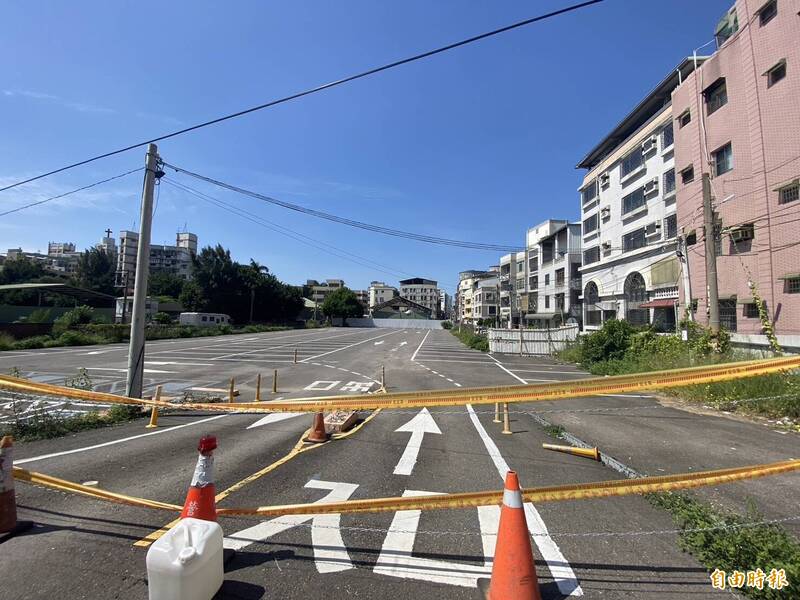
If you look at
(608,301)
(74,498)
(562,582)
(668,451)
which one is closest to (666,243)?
(608,301)

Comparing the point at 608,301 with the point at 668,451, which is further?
the point at 608,301

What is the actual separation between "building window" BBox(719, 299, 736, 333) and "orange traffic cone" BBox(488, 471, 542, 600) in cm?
2355

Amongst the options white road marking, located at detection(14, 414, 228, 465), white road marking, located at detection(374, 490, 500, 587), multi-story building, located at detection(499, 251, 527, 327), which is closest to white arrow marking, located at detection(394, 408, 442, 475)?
white road marking, located at detection(374, 490, 500, 587)

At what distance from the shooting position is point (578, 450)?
6.07m

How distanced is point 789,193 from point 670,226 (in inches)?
537

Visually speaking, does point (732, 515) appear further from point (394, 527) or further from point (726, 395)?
point (726, 395)

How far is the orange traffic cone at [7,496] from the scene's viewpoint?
11.5 feet

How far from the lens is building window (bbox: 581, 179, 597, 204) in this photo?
43.6 m

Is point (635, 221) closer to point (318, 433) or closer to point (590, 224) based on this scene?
point (590, 224)

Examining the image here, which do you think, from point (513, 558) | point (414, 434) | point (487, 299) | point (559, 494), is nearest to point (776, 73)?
point (414, 434)

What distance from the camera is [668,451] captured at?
6332 millimetres

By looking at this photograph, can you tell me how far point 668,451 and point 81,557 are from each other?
7.84 metres

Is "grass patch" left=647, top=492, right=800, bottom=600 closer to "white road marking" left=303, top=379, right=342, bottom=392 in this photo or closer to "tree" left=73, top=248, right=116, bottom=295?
"white road marking" left=303, top=379, right=342, bottom=392

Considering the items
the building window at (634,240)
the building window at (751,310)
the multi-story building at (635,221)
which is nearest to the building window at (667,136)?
the multi-story building at (635,221)
